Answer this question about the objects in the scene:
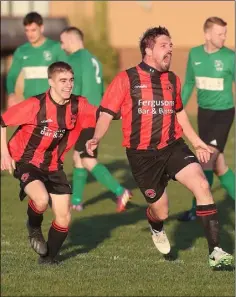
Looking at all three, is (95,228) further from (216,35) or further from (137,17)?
(137,17)

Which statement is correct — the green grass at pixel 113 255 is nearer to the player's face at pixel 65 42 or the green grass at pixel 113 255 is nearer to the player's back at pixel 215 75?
the player's back at pixel 215 75

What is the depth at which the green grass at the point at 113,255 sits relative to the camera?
7.50 metres

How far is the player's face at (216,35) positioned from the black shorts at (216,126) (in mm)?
762

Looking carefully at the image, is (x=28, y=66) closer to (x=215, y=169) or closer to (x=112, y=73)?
(x=215, y=169)

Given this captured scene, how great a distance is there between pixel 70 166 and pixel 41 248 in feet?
29.8

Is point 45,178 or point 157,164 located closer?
point 157,164

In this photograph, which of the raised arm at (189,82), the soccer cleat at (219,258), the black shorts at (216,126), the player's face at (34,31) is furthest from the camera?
the player's face at (34,31)

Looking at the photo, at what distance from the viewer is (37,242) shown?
9.02 m

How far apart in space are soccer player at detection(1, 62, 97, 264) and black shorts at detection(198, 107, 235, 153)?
9.32 feet

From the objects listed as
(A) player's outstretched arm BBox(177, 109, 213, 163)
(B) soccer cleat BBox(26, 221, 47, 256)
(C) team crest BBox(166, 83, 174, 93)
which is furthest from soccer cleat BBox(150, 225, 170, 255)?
(C) team crest BBox(166, 83, 174, 93)

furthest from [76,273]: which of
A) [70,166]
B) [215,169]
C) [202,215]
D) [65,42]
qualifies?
[70,166]

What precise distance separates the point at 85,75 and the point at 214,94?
185 centimetres

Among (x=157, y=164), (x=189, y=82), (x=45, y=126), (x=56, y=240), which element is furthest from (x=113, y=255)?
(x=189, y=82)

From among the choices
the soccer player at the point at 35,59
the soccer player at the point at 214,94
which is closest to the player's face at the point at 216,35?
the soccer player at the point at 214,94
